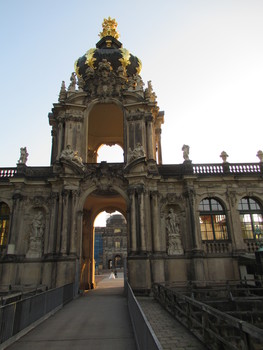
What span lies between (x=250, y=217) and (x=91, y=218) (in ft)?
45.4

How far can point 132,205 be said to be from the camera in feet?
64.0

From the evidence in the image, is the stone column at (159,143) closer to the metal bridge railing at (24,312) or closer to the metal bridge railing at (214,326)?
the metal bridge railing at (214,326)

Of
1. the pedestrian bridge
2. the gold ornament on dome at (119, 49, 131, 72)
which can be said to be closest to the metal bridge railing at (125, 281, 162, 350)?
the pedestrian bridge

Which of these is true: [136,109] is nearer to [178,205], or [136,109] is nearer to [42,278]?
[178,205]

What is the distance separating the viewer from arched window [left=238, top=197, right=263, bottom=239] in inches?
824

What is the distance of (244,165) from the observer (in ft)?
73.9

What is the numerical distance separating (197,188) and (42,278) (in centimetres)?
1290

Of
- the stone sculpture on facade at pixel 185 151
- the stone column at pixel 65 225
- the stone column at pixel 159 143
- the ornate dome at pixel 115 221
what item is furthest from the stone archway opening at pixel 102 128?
the ornate dome at pixel 115 221

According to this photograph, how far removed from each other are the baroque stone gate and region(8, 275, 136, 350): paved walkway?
641cm

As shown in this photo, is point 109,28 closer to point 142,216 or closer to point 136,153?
point 136,153

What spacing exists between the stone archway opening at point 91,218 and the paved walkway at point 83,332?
34.4 ft

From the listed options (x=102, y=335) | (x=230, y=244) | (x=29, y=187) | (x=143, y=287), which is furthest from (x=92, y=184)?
(x=102, y=335)

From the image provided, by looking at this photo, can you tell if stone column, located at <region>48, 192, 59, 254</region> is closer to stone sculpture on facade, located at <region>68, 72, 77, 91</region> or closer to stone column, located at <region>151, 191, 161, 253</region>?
stone column, located at <region>151, 191, 161, 253</region>

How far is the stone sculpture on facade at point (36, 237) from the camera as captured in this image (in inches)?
773
